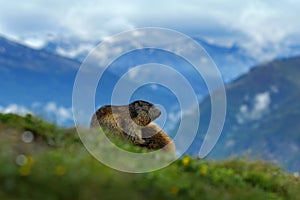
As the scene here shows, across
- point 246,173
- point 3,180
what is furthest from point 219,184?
point 3,180

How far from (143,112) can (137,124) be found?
0.55 m

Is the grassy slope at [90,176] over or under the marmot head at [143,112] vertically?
under

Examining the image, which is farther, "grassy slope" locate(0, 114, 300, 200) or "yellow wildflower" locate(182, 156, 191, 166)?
"yellow wildflower" locate(182, 156, 191, 166)

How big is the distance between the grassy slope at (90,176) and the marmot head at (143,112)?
15.7ft

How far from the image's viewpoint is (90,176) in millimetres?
11672

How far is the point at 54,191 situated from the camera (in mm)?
11031

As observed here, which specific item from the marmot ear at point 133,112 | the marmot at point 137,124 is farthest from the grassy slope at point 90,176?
the marmot ear at point 133,112

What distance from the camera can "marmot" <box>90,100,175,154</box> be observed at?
74.4 ft

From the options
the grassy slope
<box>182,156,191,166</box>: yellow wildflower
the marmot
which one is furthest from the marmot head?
<box>182,156,191,166</box>: yellow wildflower

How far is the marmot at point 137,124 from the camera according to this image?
2267 centimetres

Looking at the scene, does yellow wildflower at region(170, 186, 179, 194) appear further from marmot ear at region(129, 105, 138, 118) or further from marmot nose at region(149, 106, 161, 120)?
marmot ear at region(129, 105, 138, 118)

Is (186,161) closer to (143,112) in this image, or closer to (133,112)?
(143,112)

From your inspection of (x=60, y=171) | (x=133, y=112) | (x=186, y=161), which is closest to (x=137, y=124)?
(x=133, y=112)

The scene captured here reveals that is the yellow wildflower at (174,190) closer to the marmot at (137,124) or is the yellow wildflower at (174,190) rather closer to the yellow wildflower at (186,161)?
the yellow wildflower at (186,161)
